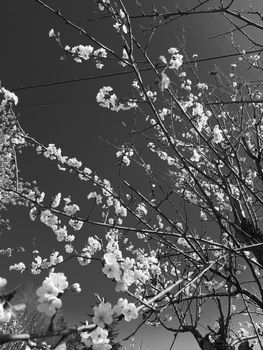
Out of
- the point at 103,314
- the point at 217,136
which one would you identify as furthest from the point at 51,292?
the point at 217,136

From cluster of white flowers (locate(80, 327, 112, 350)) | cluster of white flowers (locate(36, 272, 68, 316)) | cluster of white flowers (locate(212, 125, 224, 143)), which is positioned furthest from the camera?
cluster of white flowers (locate(212, 125, 224, 143))

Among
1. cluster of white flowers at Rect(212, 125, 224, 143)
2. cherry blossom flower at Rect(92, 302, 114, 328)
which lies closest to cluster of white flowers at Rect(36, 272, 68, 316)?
cherry blossom flower at Rect(92, 302, 114, 328)

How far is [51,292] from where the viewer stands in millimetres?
1547

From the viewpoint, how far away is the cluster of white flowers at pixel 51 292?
1513 mm

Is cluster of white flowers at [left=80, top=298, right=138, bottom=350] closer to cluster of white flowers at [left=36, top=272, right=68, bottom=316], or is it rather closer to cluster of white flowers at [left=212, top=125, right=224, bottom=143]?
cluster of white flowers at [left=36, top=272, right=68, bottom=316]

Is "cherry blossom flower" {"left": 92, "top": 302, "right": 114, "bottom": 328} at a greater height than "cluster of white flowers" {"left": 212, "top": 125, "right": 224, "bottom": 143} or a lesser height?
lesser

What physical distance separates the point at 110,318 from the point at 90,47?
3262 millimetres

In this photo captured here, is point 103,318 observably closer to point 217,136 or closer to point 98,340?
point 98,340

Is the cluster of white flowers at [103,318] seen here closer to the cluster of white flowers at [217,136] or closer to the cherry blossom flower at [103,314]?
the cherry blossom flower at [103,314]

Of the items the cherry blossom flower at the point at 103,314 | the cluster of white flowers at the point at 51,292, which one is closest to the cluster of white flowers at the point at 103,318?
the cherry blossom flower at the point at 103,314

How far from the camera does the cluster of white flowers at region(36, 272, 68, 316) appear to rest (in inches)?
59.6

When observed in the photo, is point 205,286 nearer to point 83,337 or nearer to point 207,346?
point 207,346

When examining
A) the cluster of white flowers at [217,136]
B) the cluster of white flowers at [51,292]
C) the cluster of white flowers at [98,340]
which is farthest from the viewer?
the cluster of white flowers at [217,136]

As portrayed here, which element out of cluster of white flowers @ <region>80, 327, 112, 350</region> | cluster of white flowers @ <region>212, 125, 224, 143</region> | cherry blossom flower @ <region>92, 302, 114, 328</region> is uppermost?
cluster of white flowers @ <region>212, 125, 224, 143</region>
